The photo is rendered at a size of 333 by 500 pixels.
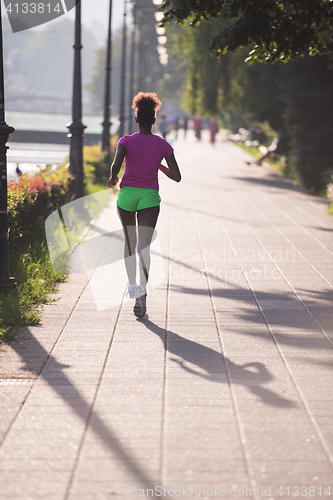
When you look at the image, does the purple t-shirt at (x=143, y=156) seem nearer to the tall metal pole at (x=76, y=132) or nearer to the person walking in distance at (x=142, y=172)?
the person walking in distance at (x=142, y=172)

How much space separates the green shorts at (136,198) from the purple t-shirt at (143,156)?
4 centimetres

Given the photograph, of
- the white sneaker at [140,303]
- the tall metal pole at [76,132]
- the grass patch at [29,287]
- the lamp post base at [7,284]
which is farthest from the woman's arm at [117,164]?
the tall metal pole at [76,132]

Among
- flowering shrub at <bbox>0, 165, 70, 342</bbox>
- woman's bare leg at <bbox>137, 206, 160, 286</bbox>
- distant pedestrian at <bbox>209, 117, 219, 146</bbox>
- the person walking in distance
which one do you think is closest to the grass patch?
flowering shrub at <bbox>0, 165, 70, 342</bbox>

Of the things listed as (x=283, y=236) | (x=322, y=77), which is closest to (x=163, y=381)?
(x=283, y=236)

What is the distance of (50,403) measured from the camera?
362cm

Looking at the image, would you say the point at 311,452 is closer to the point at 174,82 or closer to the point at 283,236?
the point at 283,236

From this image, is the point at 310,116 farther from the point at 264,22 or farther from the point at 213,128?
the point at 213,128

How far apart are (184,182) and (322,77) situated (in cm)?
505

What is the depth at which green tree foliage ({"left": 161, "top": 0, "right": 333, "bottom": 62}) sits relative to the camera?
785 centimetres

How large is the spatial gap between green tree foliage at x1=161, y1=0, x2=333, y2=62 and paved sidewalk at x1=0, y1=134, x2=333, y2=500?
3056 mm

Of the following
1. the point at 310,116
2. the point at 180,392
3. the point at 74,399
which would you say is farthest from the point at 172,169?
the point at 310,116

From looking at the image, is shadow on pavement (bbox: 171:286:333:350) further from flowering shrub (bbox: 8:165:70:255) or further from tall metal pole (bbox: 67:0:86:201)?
tall metal pole (bbox: 67:0:86:201)

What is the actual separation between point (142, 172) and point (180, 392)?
80.3 inches

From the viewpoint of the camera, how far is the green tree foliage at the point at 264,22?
785cm
